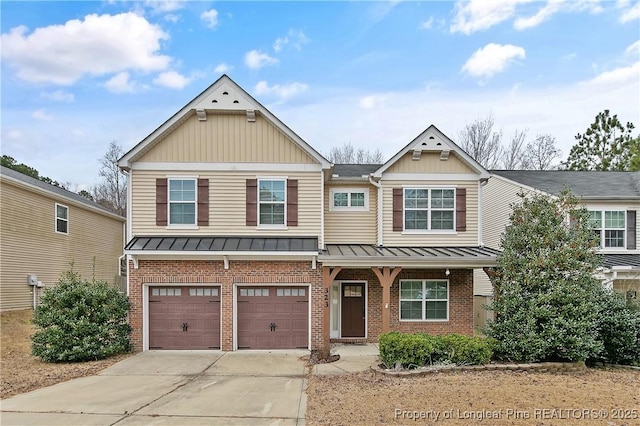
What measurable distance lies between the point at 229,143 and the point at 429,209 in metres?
6.98

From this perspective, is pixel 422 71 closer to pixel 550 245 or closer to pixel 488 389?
pixel 550 245

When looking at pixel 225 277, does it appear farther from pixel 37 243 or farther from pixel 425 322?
pixel 37 243

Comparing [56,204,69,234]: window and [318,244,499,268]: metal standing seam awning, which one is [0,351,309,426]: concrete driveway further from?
[56,204,69,234]: window

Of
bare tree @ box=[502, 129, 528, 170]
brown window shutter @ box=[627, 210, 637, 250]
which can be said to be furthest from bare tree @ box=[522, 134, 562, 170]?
brown window shutter @ box=[627, 210, 637, 250]

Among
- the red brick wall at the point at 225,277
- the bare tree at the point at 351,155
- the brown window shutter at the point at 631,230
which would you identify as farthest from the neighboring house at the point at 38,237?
the bare tree at the point at 351,155

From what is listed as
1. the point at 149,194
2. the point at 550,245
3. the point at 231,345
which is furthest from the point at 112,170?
the point at 550,245

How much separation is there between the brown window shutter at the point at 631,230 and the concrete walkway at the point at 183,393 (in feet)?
38.2

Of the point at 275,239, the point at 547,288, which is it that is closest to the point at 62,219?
the point at 275,239

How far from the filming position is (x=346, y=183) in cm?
1492

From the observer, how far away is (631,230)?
16.4 meters

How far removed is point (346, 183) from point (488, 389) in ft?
27.4

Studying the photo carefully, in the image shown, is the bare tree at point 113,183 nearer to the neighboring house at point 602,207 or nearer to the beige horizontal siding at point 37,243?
the beige horizontal siding at point 37,243

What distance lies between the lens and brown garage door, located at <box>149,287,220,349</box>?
1316 cm

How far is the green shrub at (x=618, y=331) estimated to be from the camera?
10914 mm
